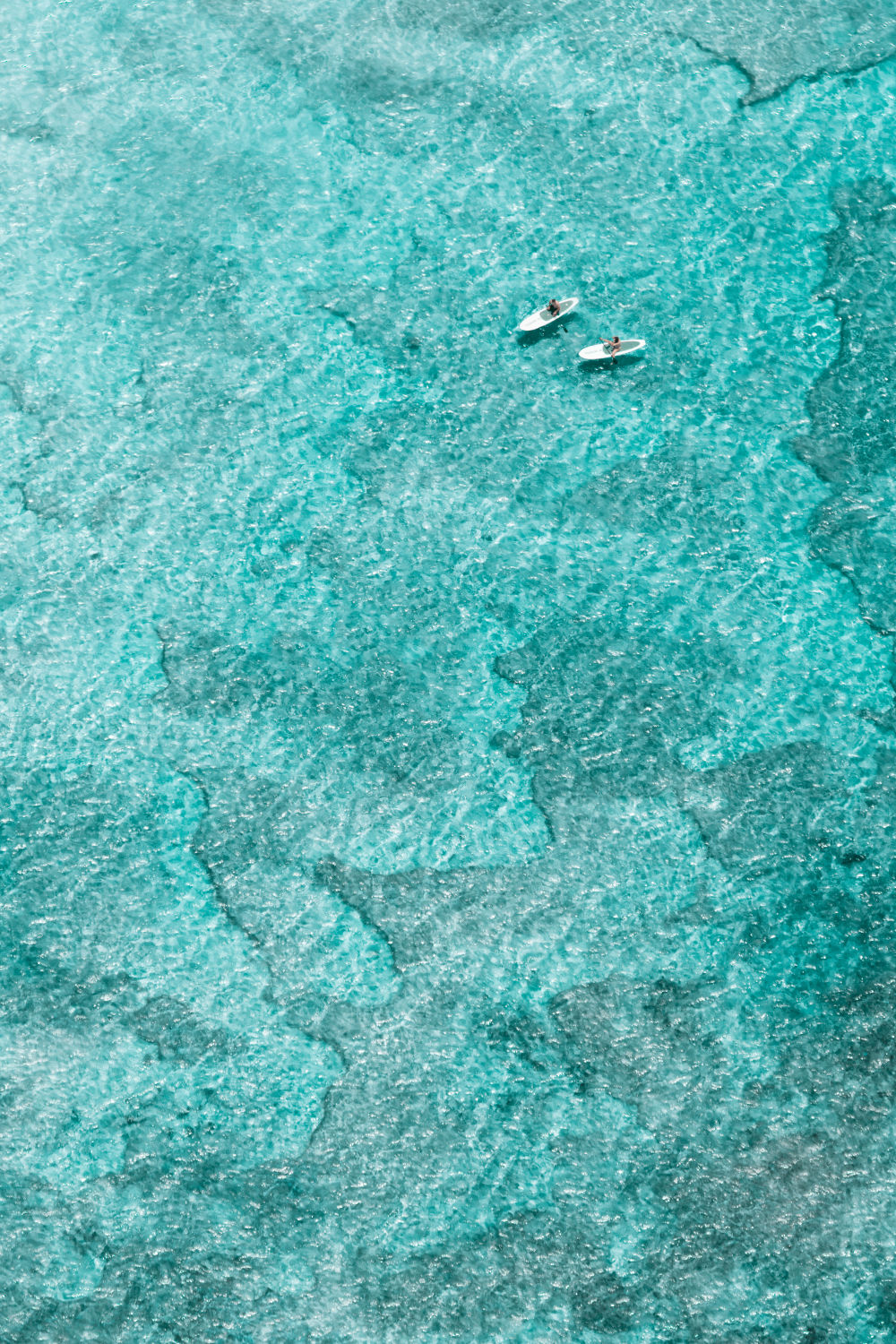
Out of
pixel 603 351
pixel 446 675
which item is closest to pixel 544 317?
pixel 603 351

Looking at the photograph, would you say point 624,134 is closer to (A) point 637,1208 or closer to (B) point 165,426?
(B) point 165,426

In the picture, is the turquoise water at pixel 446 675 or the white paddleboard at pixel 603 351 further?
the white paddleboard at pixel 603 351

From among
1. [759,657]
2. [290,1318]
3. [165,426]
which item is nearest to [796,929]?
[759,657]

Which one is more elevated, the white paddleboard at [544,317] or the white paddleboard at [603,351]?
the white paddleboard at [544,317]

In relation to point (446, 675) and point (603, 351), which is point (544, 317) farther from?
point (446, 675)

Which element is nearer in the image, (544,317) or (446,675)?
(446,675)
